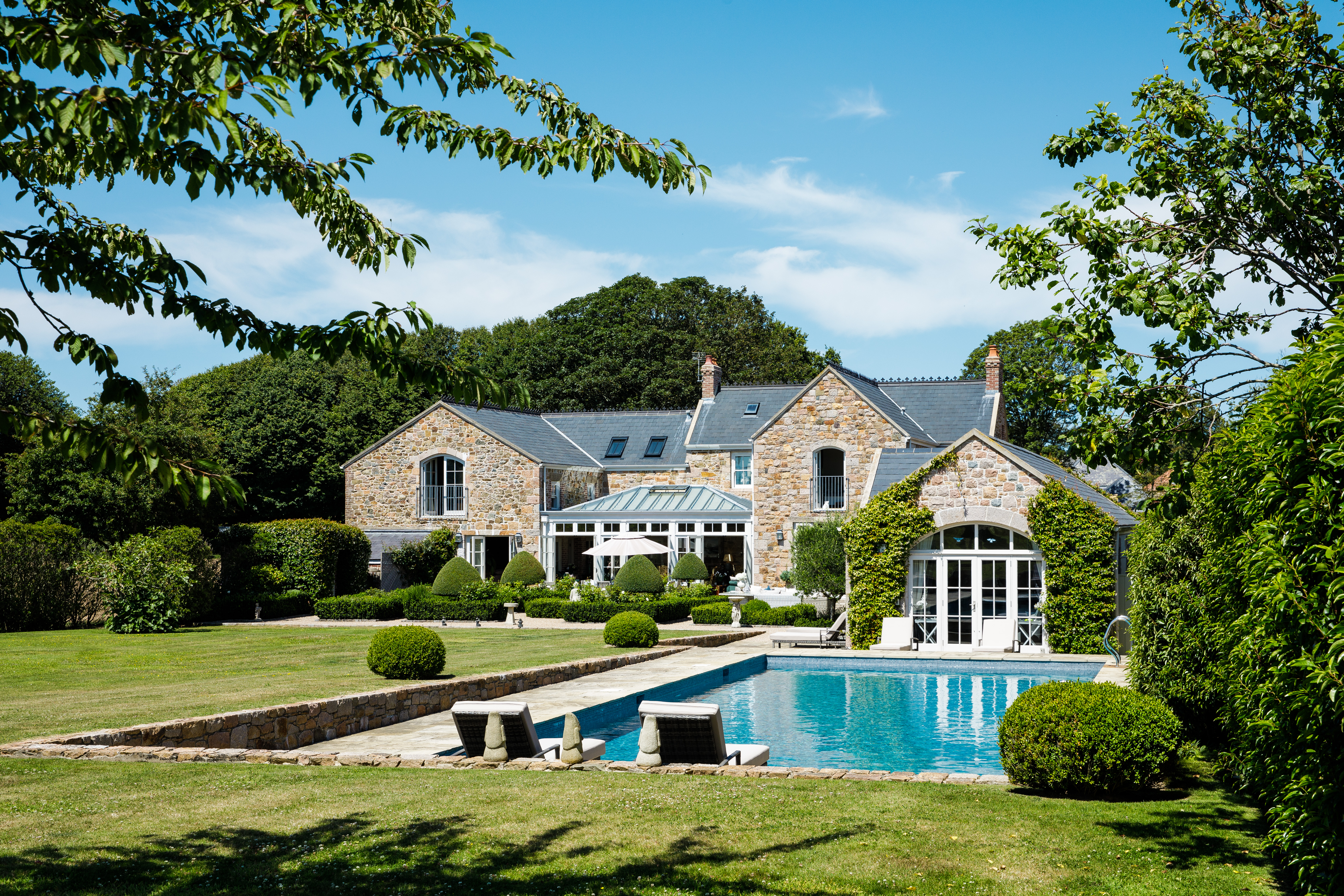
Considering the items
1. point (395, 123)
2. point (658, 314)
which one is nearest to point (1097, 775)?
point (395, 123)

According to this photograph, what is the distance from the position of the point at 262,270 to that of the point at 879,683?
45.1ft

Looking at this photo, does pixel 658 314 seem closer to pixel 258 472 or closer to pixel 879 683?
pixel 258 472

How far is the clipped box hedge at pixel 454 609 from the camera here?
3052 centimetres

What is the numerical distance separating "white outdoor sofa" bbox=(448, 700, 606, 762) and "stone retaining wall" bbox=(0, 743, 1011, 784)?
344 mm

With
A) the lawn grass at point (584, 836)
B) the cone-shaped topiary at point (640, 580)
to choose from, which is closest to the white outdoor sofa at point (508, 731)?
the lawn grass at point (584, 836)

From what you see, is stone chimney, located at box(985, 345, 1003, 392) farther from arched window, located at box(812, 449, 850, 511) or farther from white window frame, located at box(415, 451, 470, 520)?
white window frame, located at box(415, 451, 470, 520)

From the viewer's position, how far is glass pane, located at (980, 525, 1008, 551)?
22516 mm

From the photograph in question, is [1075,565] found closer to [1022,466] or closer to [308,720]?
[1022,466]

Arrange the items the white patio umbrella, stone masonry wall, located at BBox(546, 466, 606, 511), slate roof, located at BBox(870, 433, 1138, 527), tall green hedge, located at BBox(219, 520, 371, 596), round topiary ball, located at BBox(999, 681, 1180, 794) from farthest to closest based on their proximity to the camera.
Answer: stone masonry wall, located at BBox(546, 466, 606, 511), tall green hedge, located at BBox(219, 520, 371, 596), the white patio umbrella, slate roof, located at BBox(870, 433, 1138, 527), round topiary ball, located at BBox(999, 681, 1180, 794)

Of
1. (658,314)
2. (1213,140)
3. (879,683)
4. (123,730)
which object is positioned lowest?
(879,683)

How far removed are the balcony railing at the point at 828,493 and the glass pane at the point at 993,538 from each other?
1223 cm

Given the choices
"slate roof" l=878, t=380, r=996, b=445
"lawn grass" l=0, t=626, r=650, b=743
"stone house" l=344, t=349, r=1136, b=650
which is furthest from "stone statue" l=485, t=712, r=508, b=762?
"slate roof" l=878, t=380, r=996, b=445

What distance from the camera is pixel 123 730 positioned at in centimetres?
1066

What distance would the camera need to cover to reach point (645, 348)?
56969 millimetres
